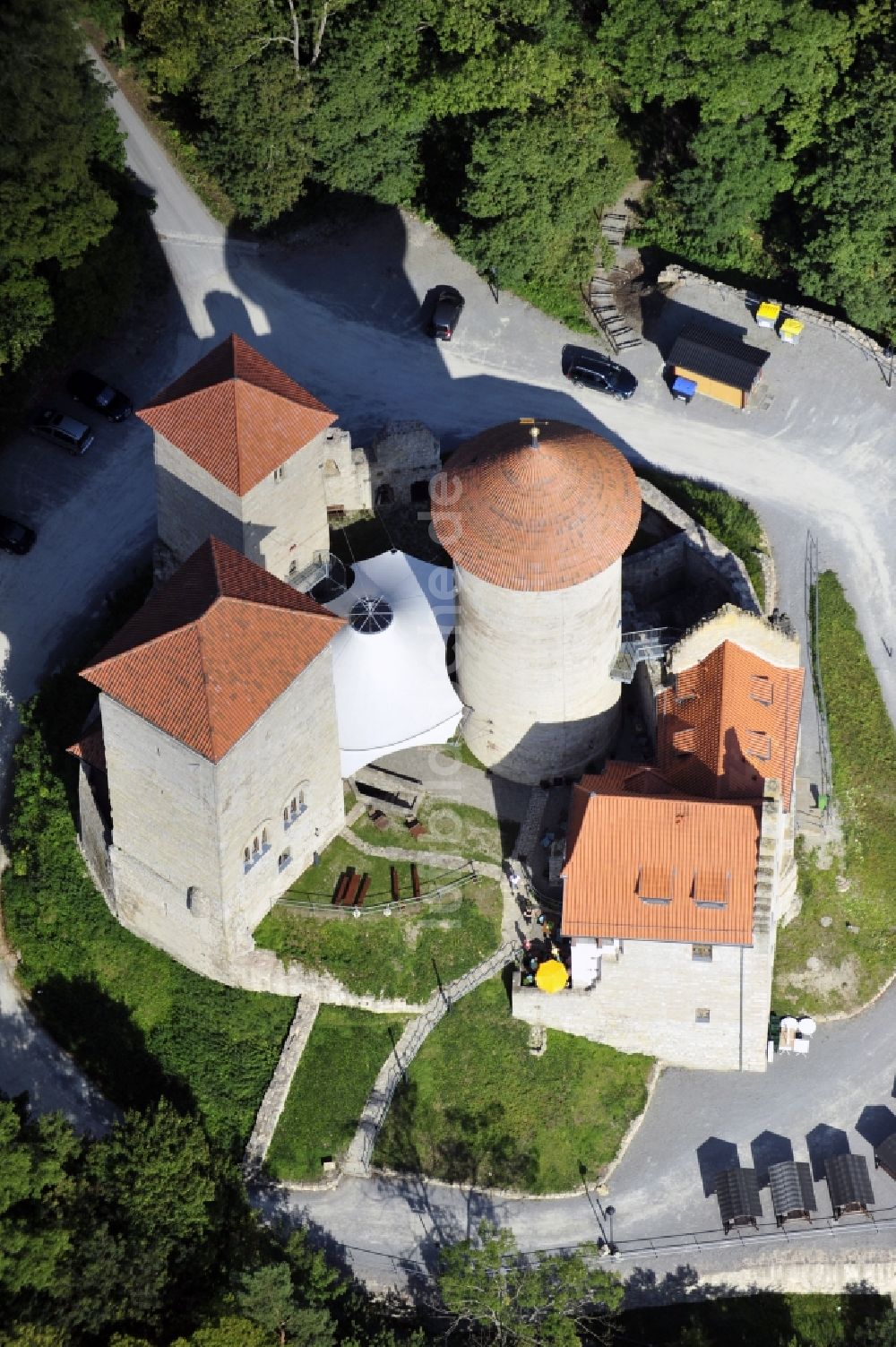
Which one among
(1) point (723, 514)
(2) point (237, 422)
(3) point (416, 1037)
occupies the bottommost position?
(3) point (416, 1037)

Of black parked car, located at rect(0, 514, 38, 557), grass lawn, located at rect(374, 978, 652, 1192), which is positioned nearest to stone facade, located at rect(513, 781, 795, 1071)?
grass lawn, located at rect(374, 978, 652, 1192)

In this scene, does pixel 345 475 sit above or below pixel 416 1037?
above

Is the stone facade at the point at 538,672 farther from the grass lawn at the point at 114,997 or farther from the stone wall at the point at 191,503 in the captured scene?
the grass lawn at the point at 114,997

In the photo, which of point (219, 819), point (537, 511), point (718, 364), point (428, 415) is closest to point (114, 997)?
point (219, 819)

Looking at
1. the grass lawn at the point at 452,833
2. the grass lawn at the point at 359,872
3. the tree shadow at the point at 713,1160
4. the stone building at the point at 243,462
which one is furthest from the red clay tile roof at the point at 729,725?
the stone building at the point at 243,462

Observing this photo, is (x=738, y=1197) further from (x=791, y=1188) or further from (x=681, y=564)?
(x=681, y=564)

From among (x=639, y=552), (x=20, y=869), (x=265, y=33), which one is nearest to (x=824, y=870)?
(x=639, y=552)
